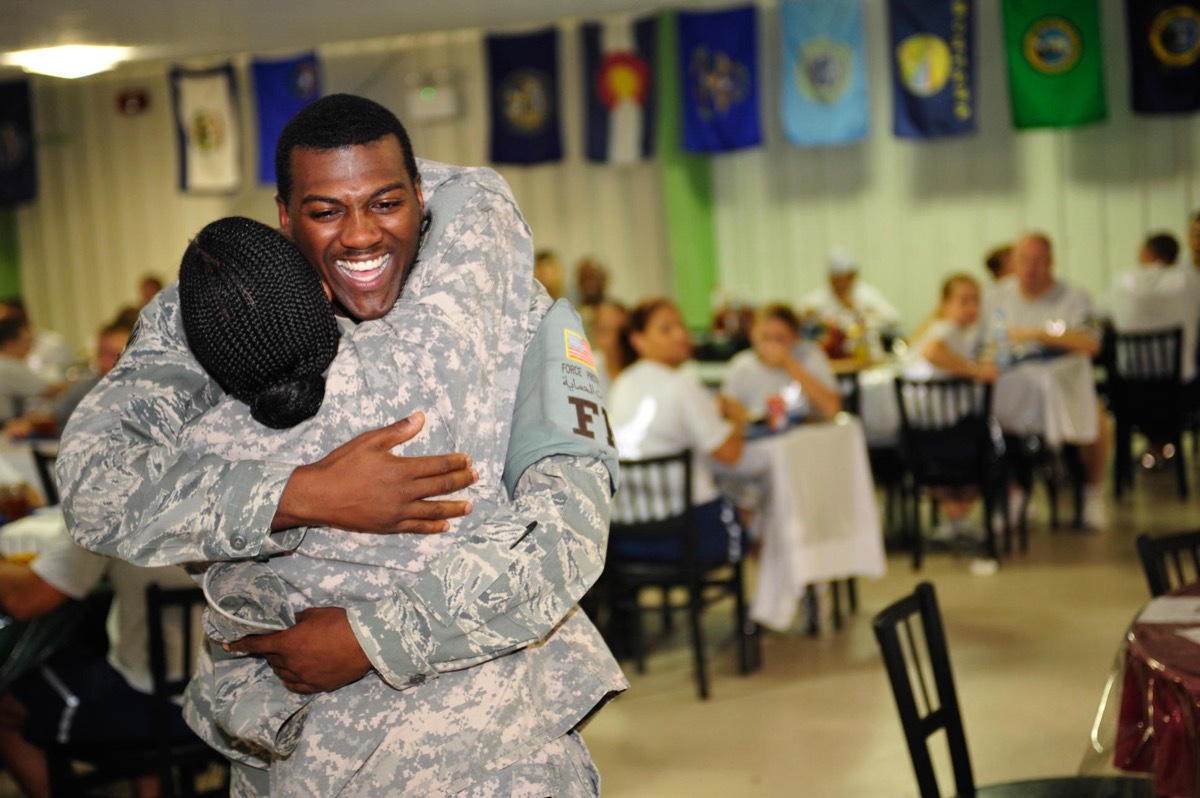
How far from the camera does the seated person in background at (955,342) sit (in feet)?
20.8

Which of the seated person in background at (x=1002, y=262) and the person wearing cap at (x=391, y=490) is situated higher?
the seated person in background at (x=1002, y=262)

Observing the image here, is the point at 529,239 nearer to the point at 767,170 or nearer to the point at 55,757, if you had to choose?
the point at 55,757

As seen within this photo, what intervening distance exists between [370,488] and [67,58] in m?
2.43

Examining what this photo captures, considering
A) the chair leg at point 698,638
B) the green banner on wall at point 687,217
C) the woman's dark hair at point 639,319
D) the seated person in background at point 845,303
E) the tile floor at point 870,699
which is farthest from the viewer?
the green banner on wall at point 687,217

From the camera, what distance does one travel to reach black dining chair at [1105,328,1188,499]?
22.7 feet

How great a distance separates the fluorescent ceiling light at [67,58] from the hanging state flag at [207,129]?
21.8ft

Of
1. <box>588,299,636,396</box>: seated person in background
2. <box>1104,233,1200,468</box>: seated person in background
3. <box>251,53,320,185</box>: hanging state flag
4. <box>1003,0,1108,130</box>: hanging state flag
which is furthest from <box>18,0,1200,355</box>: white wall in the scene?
<box>588,299,636,396</box>: seated person in background

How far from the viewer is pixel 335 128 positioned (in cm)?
144

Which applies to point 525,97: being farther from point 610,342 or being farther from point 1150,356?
point 1150,356

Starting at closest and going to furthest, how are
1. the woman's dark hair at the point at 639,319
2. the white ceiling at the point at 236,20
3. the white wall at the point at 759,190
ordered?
the white ceiling at the point at 236,20 → the woman's dark hair at the point at 639,319 → the white wall at the point at 759,190

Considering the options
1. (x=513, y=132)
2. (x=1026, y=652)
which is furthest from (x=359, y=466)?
(x=513, y=132)

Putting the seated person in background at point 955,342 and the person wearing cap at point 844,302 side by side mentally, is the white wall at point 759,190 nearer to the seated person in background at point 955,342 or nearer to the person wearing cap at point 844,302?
the person wearing cap at point 844,302

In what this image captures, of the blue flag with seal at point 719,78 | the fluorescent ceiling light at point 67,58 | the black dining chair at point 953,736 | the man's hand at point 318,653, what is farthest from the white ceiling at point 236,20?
the blue flag with seal at point 719,78

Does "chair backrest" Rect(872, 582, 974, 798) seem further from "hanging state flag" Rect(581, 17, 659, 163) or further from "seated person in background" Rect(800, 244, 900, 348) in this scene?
"hanging state flag" Rect(581, 17, 659, 163)
